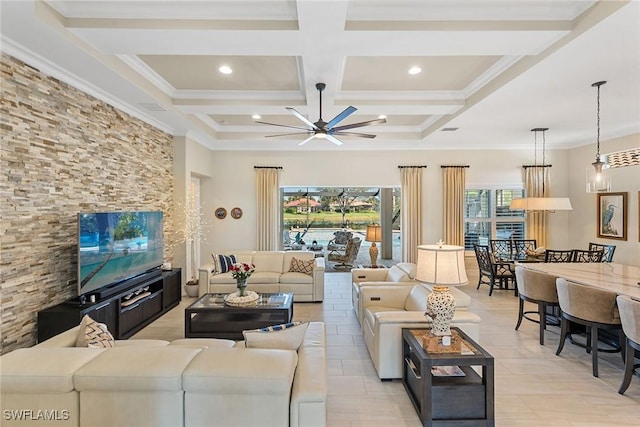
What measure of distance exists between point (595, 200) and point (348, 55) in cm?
681

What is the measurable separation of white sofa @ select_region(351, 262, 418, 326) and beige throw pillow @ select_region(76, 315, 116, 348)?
2.89 meters

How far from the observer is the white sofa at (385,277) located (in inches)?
171

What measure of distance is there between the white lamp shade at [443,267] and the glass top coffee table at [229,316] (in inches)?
80.0

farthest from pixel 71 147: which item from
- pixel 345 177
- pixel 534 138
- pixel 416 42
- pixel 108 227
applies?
pixel 534 138

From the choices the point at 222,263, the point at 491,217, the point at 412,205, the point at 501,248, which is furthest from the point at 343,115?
the point at 491,217

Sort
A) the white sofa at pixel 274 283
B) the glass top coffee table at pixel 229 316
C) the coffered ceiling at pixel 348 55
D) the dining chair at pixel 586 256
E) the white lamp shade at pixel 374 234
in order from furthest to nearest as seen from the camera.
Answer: the white lamp shade at pixel 374 234
the white sofa at pixel 274 283
the dining chair at pixel 586 256
the glass top coffee table at pixel 229 316
the coffered ceiling at pixel 348 55

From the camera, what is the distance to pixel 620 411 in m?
2.65

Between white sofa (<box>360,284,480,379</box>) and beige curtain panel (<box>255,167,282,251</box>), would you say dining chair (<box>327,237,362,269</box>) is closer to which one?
beige curtain panel (<box>255,167,282,251</box>)

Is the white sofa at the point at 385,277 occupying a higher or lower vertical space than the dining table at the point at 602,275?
lower

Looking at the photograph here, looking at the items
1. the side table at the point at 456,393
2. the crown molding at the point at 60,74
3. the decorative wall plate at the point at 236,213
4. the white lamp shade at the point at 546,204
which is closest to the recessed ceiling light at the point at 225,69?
the crown molding at the point at 60,74

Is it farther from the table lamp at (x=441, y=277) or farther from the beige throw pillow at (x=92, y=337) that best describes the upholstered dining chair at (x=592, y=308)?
the beige throw pillow at (x=92, y=337)

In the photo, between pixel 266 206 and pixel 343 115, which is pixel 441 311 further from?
pixel 266 206

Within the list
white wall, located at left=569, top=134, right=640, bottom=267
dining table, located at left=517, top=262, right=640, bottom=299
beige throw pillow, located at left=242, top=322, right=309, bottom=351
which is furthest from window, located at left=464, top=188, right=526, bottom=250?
beige throw pillow, located at left=242, top=322, right=309, bottom=351

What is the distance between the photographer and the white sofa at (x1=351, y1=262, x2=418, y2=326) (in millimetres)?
4355
